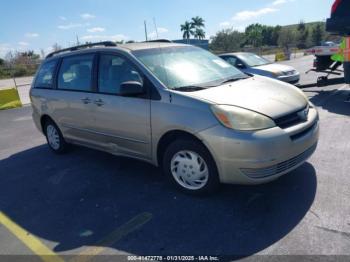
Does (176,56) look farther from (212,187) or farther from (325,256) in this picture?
(325,256)

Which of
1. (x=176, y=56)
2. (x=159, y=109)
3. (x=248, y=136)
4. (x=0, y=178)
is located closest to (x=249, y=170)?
(x=248, y=136)

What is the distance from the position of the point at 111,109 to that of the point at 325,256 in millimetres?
3036

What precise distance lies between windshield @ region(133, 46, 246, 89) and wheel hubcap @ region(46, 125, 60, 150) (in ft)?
8.52

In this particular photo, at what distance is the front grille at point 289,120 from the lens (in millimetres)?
3395

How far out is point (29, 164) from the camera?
5.74 metres

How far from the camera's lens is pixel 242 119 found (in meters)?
3.30

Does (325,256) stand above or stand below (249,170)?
below

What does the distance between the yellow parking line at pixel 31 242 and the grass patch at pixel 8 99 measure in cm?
1103

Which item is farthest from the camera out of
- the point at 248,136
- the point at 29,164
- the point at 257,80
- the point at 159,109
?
the point at 29,164

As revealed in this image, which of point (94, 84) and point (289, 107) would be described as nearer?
point (289, 107)

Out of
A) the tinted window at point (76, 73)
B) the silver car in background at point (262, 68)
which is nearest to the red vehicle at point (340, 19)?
the silver car in background at point (262, 68)

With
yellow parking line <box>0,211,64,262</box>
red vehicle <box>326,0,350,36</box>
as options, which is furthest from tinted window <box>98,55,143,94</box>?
red vehicle <box>326,0,350,36</box>

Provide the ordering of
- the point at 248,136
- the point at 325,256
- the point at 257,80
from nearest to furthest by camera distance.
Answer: the point at 325,256 < the point at 248,136 < the point at 257,80

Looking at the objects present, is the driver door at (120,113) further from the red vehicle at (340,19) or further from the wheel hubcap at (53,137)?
the red vehicle at (340,19)
